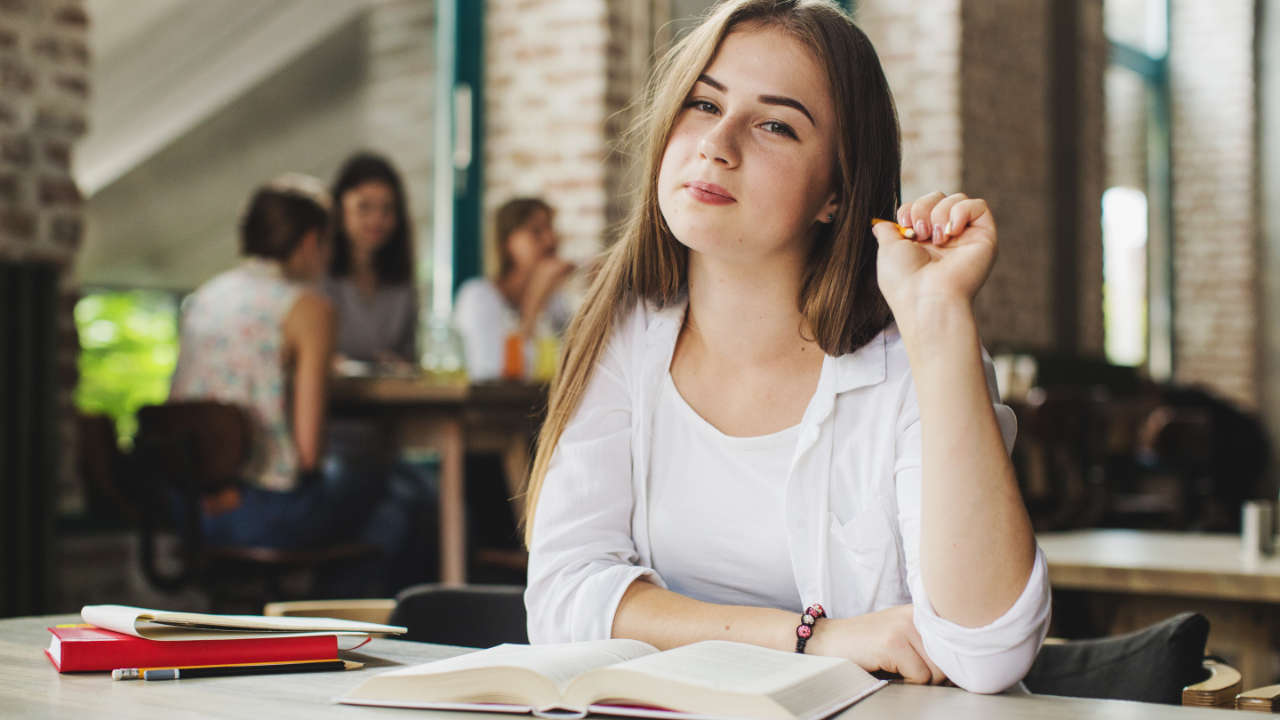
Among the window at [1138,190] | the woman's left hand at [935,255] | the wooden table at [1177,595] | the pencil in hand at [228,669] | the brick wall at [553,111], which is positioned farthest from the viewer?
the window at [1138,190]

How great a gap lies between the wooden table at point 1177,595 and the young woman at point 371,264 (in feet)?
8.32

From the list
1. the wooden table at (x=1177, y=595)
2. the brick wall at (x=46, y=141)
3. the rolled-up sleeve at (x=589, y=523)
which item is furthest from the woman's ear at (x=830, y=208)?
the brick wall at (x=46, y=141)

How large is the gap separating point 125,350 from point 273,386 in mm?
1007

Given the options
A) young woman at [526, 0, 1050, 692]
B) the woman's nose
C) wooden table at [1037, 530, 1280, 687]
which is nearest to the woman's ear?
young woman at [526, 0, 1050, 692]

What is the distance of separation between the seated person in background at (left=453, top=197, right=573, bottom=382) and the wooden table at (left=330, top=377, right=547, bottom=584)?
2.63ft

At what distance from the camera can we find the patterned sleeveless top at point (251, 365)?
3227mm

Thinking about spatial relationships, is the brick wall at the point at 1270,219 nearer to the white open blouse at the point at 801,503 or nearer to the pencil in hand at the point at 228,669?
the white open blouse at the point at 801,503

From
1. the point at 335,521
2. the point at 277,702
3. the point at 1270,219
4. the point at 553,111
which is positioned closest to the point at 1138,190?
the point at 1270,219

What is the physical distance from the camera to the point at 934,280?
116 cm

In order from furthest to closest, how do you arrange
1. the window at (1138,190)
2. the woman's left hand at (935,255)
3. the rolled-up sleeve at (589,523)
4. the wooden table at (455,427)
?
the window at (1138,190)
the wooden table at (455,427)
the rolled-up sleeve at (589,523)
the woman's left hand at (935,255)

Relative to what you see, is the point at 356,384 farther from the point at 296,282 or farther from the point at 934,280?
the point at 934,280

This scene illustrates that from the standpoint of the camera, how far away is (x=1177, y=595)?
7.14 ft

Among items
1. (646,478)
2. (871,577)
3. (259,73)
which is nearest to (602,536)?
(646,478)

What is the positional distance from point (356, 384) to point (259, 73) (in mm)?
1703
